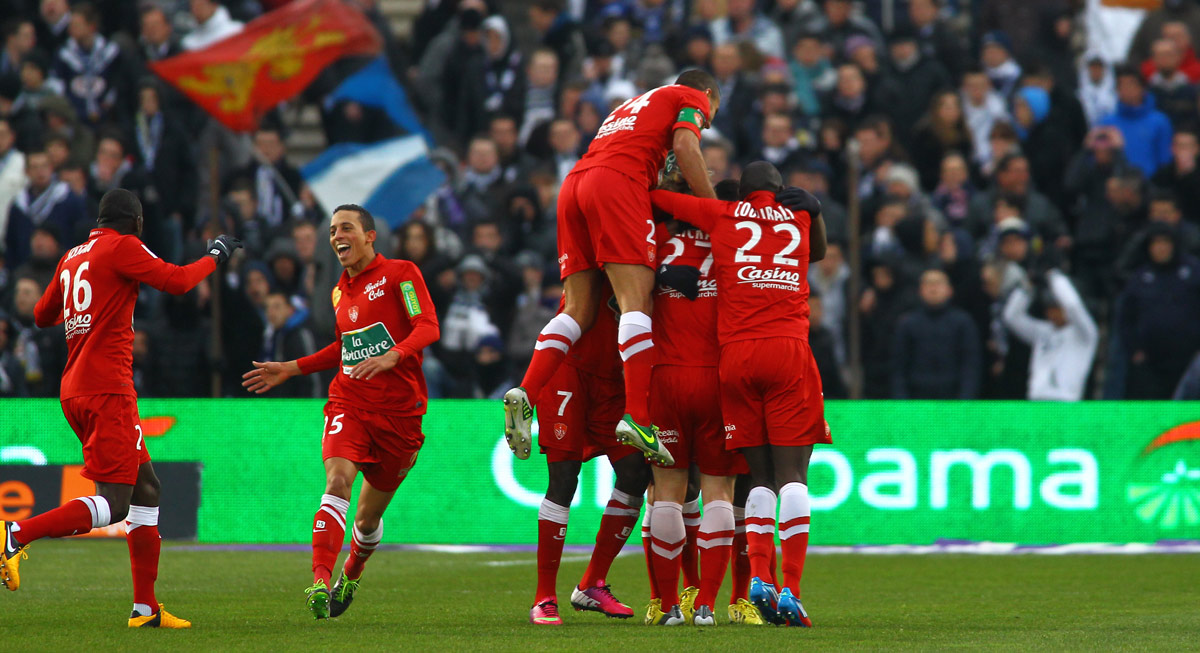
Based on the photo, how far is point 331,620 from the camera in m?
8.16

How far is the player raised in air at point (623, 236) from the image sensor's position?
8102mm

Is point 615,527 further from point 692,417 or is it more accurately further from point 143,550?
point 143,550

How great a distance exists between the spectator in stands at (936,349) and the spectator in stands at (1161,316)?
1.55m

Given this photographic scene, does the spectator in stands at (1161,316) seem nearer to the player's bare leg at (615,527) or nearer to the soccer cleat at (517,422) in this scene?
the player's bare leg at (615,527)

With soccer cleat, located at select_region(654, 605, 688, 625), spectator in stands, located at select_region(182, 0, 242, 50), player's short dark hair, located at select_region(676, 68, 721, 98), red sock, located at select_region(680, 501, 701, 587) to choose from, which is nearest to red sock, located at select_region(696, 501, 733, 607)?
soccer cleat, located at select_region(654, 605, 688, 625)

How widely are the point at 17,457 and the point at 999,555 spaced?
8739 millimetres

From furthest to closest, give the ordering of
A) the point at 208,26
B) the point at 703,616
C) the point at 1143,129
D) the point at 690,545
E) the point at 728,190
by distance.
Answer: the point at 208,26 < the point at 1143,129 < the point at 690,545 < the point at 728,190 < the point at 703,616

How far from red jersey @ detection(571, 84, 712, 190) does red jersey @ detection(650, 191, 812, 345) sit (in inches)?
18.0

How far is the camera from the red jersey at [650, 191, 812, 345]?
810 centimetres

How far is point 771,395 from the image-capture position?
8.03m

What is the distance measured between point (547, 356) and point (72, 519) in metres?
2.52

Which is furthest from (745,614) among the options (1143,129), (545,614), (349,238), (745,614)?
(1143,129)

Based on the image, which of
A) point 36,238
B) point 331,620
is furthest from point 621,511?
point 36,238

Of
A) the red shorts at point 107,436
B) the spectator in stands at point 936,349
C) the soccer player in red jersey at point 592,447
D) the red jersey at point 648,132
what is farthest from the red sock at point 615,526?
the spectator in stands at point 936,349
